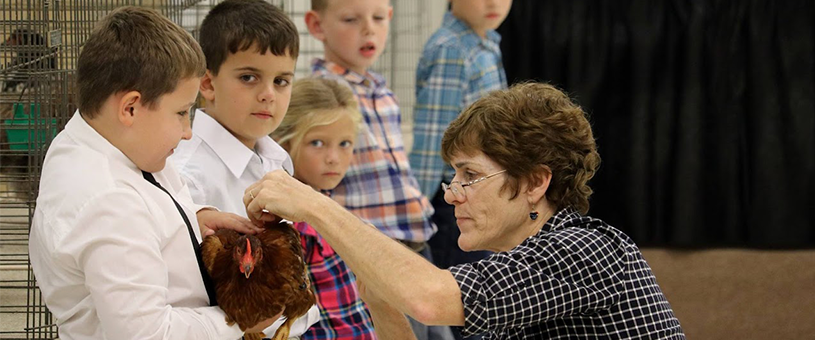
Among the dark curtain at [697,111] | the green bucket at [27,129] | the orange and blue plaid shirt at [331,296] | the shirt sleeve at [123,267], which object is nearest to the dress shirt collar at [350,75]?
the orange and blue plaid shirt at [331,296]

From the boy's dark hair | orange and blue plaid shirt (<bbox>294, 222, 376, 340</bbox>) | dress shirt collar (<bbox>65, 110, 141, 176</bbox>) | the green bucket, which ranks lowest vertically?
orange and blue plaid shirt (<bbox>294, 222, 376, 340</bbox>)

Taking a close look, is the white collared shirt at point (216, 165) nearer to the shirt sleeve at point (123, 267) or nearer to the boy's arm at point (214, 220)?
the boy's arm at point (214, 220)

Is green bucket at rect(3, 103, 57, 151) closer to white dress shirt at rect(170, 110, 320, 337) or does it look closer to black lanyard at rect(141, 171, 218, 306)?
white dress shirt at rect(170, 110, 320, 337)

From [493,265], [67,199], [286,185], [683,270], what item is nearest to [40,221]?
[67,199]

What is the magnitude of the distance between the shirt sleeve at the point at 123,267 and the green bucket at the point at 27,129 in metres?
0.60

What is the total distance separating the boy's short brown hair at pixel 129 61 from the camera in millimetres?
1509

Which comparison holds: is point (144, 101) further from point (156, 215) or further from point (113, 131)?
point (156, 215)

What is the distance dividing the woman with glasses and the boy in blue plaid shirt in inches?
68.6

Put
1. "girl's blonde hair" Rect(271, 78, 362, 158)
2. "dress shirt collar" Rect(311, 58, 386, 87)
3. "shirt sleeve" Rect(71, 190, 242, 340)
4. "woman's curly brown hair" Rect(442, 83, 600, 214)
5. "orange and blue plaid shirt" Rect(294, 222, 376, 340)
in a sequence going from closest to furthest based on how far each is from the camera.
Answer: "shirt sleeve" Rect(71, 190, 242, 340) → "woman's curly brown hair" Rect(442, 83, 600, 214) → "orange and blue plaid shirt" Rect(294, 222, 376, 340) → "girl's blonde hair" Rect(271, 78, 362, 158) → "dress shirt collar" Rect(311, 58, 386, 87)

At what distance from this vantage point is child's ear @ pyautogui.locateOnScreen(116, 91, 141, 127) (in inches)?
59.2

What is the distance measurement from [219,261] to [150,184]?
17 centimetres

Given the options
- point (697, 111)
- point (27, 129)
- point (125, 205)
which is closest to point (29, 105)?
point (27, 129)

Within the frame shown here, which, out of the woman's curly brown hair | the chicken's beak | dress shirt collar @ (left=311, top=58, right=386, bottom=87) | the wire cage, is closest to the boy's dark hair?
the wire cage

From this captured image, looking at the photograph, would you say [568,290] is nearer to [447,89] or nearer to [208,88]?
[208,88]
